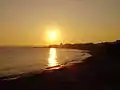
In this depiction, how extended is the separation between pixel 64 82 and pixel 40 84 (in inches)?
63.6

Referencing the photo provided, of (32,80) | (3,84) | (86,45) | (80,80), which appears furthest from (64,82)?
(86,45)

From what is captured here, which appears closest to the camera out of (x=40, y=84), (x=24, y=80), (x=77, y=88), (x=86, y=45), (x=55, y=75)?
(x=77, y=88)

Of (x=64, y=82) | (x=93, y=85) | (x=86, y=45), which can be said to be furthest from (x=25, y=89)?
(x=86, y=45)

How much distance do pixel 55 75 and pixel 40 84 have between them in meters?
3.52

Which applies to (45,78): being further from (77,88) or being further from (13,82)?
(77,88)

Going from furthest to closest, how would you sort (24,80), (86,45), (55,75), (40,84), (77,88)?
(86,45) < (55,75) < (24,80) < (40,84) < (77,88)

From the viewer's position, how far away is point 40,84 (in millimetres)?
17891

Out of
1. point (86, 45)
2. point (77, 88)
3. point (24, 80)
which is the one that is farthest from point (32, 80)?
point (86, 45)

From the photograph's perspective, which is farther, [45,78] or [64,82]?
[45,78]

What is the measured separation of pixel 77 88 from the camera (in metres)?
16.3

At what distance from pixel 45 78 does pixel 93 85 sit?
4.29 m

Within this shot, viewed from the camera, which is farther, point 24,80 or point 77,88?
point 24,80

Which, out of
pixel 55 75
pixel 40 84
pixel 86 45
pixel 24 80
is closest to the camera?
pixel 40 84

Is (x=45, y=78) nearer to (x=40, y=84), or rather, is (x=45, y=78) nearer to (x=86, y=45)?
(x=40, y=84)
